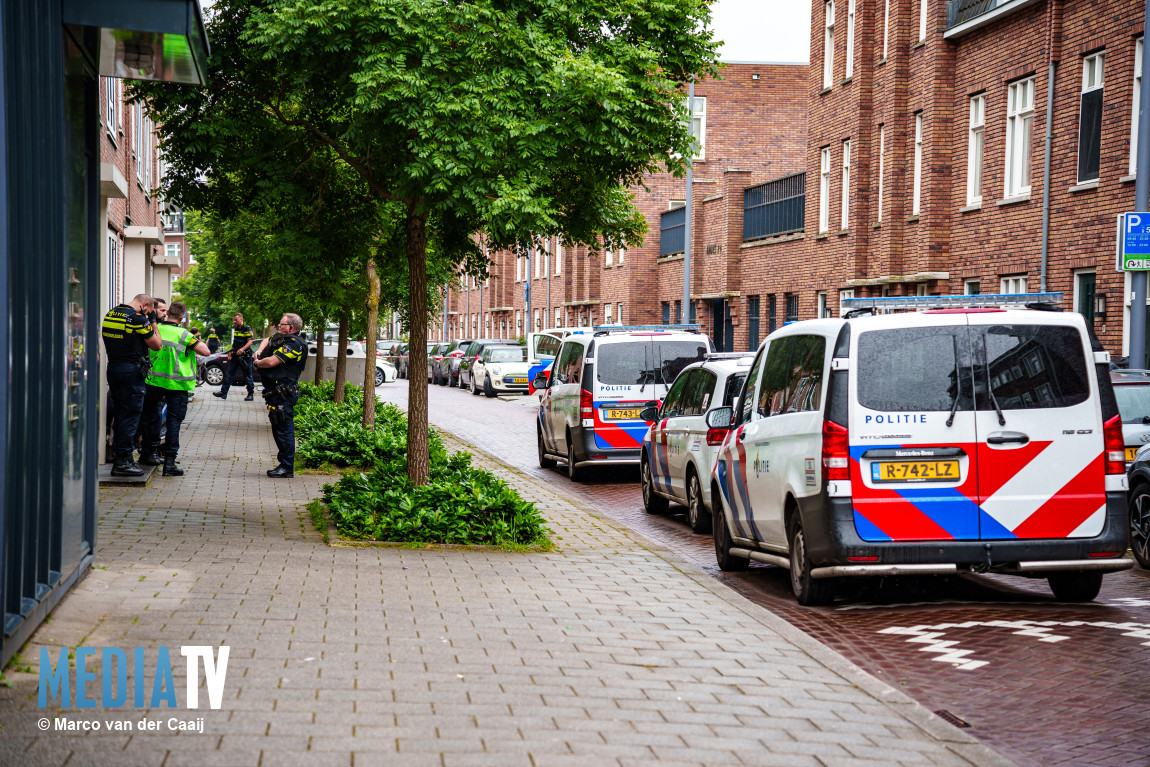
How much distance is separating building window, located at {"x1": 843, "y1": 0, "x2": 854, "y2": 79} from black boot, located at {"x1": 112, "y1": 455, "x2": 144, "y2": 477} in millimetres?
22194

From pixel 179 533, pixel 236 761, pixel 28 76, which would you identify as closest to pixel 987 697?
pixel 236 761

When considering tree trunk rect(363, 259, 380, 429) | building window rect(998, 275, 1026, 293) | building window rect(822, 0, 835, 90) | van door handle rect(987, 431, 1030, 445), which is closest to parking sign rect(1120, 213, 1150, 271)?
building window rect(998, 275, 1026, 293)

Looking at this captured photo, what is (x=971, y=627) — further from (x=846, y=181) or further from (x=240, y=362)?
(x=240, y=362)

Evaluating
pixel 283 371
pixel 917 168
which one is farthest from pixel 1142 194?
pixel 917 168

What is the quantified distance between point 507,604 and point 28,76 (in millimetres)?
3840

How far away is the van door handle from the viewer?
802 cm

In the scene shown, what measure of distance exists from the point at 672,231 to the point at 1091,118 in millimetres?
26788

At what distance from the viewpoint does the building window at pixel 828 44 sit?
32656mm

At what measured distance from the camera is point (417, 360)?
11.6 m

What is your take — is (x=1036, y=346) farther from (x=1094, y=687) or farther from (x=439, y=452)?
(x=439, y=452)

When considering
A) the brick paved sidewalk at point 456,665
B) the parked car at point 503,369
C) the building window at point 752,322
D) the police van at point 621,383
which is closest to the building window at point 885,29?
the building window at point 752,322

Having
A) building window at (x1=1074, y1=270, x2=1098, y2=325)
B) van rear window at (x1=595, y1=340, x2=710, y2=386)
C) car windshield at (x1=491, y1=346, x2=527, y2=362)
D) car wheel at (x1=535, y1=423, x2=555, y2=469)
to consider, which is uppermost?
building window at (x1=1074, y1=270, x2=1098, y2=325)

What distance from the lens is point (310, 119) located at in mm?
11953

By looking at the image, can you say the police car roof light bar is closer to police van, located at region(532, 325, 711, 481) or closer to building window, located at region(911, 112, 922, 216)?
police van, located at region(532, 325, 711, 481)
